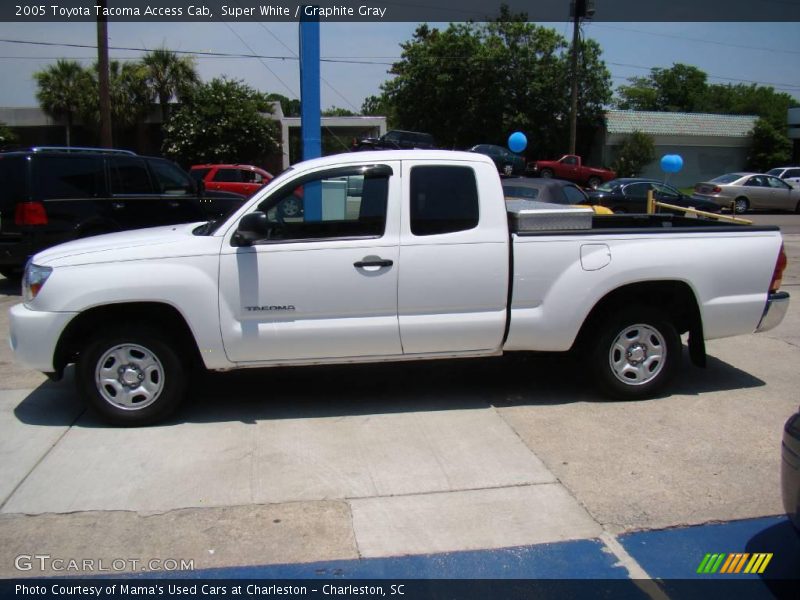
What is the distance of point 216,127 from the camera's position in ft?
102

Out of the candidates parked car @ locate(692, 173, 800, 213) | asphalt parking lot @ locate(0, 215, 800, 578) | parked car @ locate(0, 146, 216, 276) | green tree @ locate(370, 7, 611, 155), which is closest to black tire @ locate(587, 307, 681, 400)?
asphalt parking lot @ locate(0, 215, 800, 578)

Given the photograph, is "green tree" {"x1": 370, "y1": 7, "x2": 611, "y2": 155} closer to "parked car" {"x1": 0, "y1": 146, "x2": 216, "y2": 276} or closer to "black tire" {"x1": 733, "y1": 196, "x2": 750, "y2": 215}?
"black tire" {"x1": 733, "y1": 196, "x2": 750, "y2": 215}

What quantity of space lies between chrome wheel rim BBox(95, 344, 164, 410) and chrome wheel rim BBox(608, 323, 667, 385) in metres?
3.43

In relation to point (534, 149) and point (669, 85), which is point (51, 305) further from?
point (669, 85)

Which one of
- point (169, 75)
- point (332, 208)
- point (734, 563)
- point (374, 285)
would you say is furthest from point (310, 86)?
point (169, 75)

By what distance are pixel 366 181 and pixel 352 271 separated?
2.30 ft

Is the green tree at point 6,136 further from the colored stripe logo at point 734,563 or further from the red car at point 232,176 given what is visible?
the colored stripe logo at point 734,563

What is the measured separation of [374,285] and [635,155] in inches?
1510

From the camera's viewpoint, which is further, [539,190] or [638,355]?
[539,190]

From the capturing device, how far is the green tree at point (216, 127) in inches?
1229

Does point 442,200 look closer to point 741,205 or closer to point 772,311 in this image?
point 772,311

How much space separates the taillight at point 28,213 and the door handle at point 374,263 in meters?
6.02

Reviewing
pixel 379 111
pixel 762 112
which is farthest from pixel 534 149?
pixel 379 111

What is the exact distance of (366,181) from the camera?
529 centimetres
